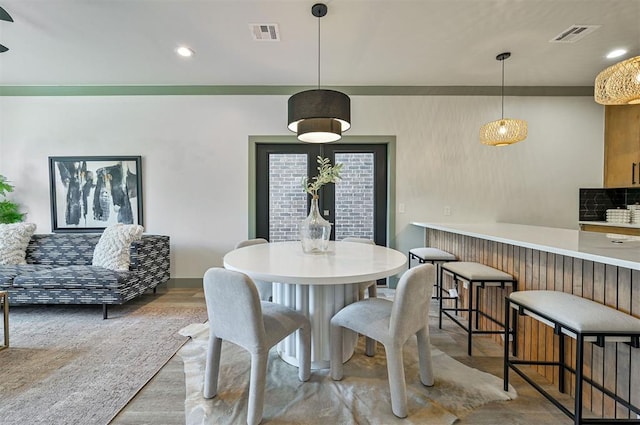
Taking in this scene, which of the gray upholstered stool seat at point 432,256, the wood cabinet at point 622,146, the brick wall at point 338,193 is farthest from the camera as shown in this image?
the brick wall at point 338,193

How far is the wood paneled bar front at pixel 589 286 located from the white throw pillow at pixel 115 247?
11.6ft

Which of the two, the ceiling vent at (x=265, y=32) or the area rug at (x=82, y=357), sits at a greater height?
the ceiling vent at (x=265, y=32)

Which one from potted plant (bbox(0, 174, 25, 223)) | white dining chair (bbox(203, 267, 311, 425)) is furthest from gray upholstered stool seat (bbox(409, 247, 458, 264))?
potted plant (bbox(0, 174, 25, 223))

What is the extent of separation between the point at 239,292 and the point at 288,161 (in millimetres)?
2771

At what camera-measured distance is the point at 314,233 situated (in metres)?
2.15

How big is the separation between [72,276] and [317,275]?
2.84 meters

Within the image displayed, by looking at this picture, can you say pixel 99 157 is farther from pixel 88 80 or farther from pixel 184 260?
pixel 184 260

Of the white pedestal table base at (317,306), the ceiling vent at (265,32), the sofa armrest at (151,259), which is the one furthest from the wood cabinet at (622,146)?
the sofa armrest at (151,259)

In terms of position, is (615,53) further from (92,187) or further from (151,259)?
(92,187)

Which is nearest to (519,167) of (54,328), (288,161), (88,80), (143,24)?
(288,161)

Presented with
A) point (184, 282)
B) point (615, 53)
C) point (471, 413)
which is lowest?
point (471, 413)

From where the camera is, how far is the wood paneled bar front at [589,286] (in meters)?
1.41

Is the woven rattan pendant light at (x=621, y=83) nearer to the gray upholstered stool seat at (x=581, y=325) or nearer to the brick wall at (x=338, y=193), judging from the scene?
the gray upholstered stool seat at (x=581, y=325)

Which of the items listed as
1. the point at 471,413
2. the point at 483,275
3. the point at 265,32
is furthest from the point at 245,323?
the point at 265,32
